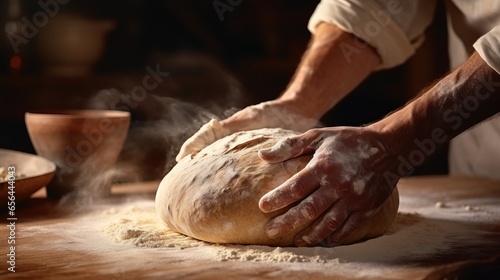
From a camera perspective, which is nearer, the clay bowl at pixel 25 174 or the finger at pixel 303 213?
the finger at pixel 303 213

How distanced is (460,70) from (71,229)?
99 cm

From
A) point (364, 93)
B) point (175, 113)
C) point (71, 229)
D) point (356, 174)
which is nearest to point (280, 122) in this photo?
point (175, 113)

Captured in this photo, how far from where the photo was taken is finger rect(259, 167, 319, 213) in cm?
126

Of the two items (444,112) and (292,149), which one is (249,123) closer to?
(292,149)

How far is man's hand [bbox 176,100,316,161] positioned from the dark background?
1.24 metres

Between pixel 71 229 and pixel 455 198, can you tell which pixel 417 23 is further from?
pixel 71 229

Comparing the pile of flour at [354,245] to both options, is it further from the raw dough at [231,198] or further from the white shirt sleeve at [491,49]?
the white shirt sleeve at [491,49]

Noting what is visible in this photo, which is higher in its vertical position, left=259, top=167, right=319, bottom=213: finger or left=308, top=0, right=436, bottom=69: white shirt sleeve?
left=308, top=0, right=436, bottom=69: white shirt sleeve

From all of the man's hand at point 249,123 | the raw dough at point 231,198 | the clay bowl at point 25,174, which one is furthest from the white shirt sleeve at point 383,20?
the clay bowl at point 25,174

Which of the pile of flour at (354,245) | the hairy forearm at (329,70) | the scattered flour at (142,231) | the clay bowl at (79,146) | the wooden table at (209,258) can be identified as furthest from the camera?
the hairy forearm at (329,70)

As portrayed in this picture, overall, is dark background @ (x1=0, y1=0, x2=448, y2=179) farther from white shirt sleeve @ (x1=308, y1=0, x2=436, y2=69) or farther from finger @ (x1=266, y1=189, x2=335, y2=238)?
finger @ (x1=266, y1=189, x2=335, y2=238)

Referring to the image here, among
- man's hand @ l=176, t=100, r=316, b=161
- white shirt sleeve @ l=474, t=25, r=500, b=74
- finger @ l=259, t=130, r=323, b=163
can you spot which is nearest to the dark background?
man's hand @ l=176, t=100, r=316, b=161

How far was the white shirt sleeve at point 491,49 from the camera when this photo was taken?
1.35 meters

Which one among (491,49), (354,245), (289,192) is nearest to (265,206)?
(289,192)
